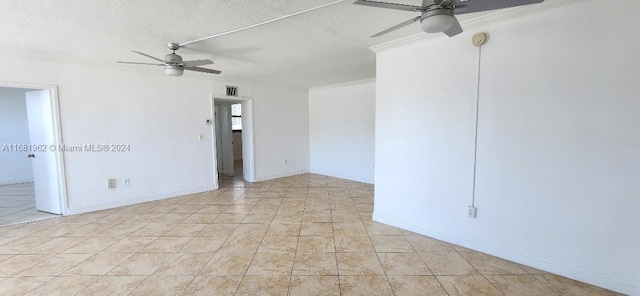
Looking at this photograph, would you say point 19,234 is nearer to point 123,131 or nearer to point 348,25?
point 123,131

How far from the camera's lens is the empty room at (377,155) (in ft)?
6.81

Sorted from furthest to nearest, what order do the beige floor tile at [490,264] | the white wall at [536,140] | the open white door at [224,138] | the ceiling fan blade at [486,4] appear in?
the open white door at [224,138] → the beige floor tile at [490,264] → the white wall at [536,140] → the ceiling fan blade at [486,4]

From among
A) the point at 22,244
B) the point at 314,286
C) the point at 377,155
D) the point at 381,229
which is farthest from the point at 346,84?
the point at 22,244

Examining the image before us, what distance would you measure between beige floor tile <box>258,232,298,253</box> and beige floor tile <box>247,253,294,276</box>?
86mm

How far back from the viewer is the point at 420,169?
3090 mm

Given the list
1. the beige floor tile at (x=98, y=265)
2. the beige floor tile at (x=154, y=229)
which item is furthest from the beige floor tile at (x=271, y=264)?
the beige floor tile at (x=154, y=229)

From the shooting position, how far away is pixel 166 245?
2916 millimetres

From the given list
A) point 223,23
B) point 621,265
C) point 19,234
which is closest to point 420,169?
point 621,265

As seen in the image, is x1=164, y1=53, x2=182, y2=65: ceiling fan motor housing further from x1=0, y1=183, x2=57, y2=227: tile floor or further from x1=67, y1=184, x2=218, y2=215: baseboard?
x1=0, y1=183, x2=57, y2=227: tile floor

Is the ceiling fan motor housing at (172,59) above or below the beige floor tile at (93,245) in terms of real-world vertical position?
above

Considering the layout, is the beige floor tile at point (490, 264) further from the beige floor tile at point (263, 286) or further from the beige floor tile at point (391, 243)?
the beige floor tile at point (263, 286)

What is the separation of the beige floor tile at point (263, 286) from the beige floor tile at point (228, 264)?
17 centimetres

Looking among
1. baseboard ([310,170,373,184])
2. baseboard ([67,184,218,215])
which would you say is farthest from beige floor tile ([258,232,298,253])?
baseboard ([310,170,373,184])

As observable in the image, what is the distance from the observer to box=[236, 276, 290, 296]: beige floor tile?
2090 mm
